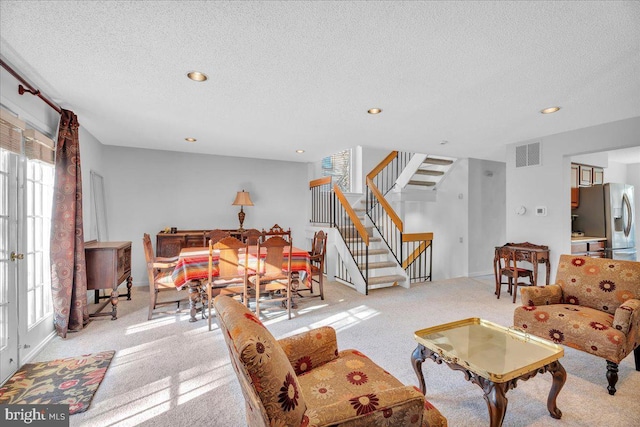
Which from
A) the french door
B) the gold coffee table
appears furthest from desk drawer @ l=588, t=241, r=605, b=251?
the french door

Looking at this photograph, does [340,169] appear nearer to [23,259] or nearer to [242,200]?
[242,200]

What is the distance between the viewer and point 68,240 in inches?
125

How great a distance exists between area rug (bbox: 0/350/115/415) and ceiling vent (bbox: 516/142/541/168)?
5.64 metres

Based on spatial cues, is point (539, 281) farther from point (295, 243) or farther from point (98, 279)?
point (98, 279)

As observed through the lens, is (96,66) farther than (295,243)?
No

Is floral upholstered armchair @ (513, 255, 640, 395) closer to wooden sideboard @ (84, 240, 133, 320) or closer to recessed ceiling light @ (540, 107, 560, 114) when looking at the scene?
recessed ceiling light @ (540, 107, 560, 114)

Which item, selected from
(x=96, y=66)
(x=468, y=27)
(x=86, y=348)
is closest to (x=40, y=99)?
(x=96, y=66)

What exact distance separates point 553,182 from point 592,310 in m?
2.40

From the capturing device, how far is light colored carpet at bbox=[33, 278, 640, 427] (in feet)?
6.23

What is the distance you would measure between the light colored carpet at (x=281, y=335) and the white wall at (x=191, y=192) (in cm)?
177

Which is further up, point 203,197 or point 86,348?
point 203,197

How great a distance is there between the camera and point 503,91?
280cm

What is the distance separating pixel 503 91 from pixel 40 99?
4261 millimetres

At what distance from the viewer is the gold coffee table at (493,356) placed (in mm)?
1578
